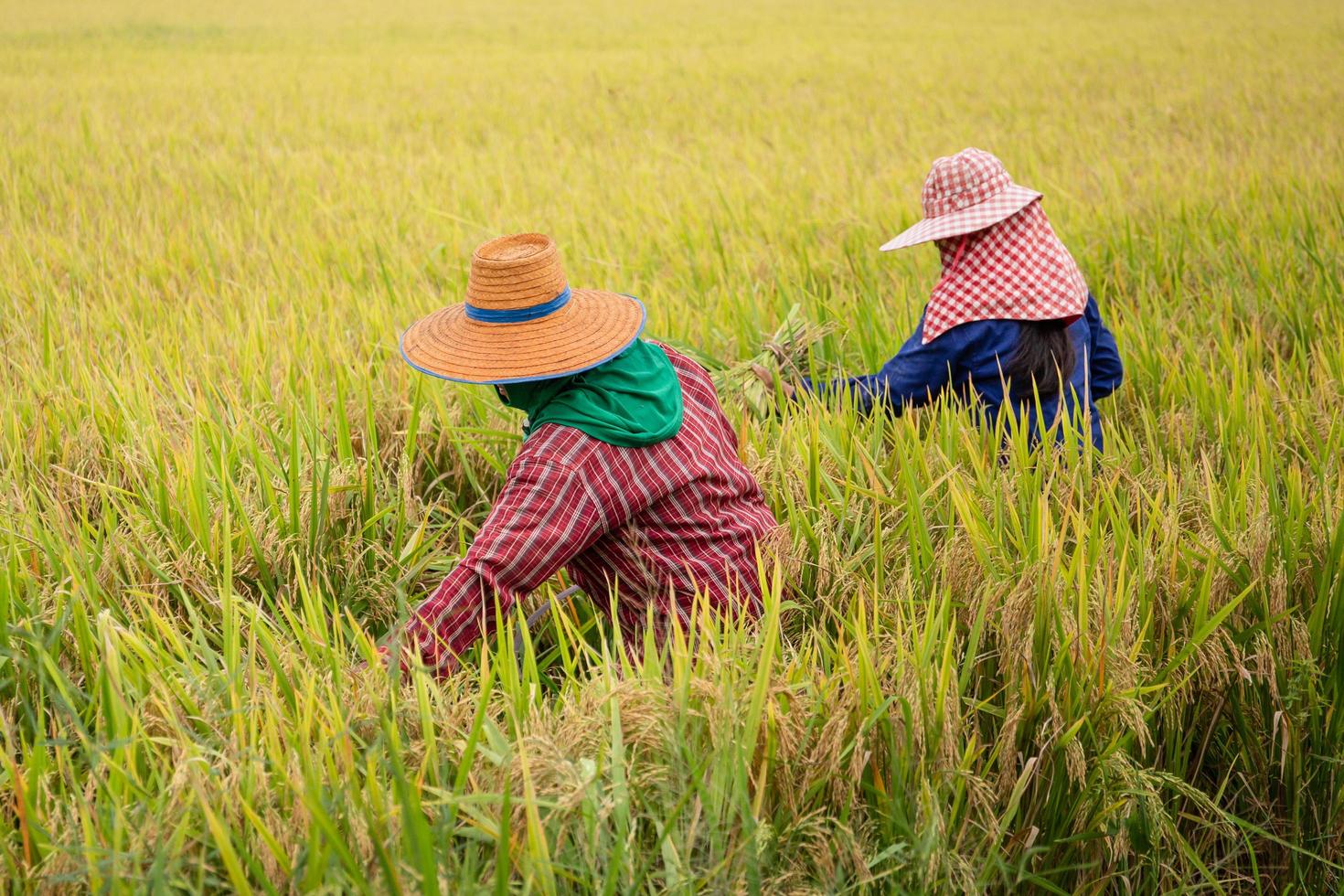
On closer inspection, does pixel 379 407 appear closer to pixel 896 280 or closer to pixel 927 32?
pixel 896 280

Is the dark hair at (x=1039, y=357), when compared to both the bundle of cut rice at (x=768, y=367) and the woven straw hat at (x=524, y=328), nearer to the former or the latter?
Result: the bundle of cut rice at (x=768, y=367)

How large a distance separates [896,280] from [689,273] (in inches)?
25.5

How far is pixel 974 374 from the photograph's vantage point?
2088 millimetres

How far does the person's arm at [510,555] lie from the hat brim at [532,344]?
140mm

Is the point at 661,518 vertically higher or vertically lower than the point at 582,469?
lower

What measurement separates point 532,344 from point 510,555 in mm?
309

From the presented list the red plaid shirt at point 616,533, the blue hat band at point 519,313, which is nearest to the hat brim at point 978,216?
the red plaid shirt at point 616,533

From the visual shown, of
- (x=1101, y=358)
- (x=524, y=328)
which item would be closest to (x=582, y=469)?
(x=524, y=328)

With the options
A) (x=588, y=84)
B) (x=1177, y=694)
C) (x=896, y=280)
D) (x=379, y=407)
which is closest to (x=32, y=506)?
(x=379, y=407)

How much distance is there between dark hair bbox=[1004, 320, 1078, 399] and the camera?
2.03m

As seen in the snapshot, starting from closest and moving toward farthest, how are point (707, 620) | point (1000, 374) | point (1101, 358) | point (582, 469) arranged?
point (707, 620) < point (582, 469) < point (1000, 374) < point (1101, 358)

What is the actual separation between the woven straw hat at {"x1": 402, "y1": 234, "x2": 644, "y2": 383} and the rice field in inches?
13.8

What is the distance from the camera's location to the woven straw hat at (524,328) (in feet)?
4.74

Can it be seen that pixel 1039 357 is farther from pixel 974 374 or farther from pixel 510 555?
pixel 510 555
